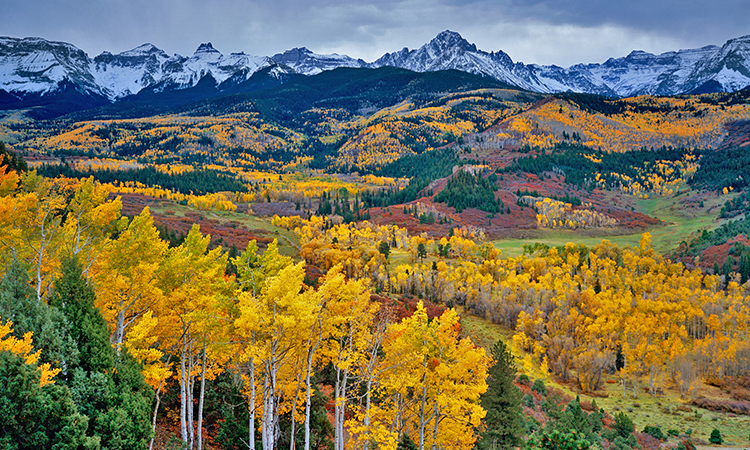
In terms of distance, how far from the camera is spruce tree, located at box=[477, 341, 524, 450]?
126ft

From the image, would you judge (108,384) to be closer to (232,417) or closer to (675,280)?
(232,417)

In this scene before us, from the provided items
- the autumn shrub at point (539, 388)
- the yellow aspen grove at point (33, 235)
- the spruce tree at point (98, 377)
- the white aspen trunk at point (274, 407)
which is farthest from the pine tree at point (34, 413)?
the autumn shrub at point (539, 388)

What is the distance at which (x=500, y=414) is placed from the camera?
128ft

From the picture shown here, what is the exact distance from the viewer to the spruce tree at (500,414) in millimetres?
38531

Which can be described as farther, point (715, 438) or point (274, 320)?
point (715, 438)

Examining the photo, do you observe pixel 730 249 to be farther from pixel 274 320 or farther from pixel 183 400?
pixel 183 400

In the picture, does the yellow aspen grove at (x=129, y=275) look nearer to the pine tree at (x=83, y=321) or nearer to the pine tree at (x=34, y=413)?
the pine tree at (x=83, y=321)

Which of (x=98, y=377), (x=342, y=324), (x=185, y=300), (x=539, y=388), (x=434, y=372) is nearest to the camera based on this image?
(x=98, y=377)

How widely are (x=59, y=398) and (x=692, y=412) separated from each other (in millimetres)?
88276

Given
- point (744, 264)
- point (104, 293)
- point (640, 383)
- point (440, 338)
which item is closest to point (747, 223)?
point (744, 264)

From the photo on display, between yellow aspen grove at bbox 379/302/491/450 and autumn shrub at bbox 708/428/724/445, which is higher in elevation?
yellow aspen grove at bbox 379/302/491/450

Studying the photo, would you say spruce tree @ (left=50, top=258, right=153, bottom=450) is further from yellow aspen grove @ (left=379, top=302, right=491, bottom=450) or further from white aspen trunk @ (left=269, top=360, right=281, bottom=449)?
yellow aspen grove @ (left=379, top=302, right=491, bottom=450)

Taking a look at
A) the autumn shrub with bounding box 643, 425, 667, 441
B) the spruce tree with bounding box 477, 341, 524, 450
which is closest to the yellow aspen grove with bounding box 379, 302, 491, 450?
the spruce tree with bounding box 477, 341, 524, 450

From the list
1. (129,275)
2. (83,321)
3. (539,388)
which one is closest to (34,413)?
(83,321)
